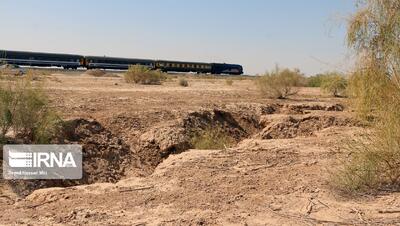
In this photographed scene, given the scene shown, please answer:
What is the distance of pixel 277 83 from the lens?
29.0 m

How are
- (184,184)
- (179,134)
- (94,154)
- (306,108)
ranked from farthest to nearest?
(306,108) < (179,134) < (94,154) < (184,184)

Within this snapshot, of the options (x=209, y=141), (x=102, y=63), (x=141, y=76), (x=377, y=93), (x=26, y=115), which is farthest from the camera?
(x=102, y=63)

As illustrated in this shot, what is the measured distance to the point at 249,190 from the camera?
8312 millimetres

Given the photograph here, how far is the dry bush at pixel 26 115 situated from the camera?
12.2m

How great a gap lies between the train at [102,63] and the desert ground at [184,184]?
3626cm

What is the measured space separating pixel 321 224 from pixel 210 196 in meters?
1.96

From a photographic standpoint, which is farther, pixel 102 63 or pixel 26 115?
pixel 102 63

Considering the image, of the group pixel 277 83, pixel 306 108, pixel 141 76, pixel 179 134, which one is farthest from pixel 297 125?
pixel 141 76

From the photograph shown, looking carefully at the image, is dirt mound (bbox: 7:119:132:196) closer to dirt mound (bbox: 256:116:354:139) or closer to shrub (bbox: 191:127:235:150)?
shrub (bbox: 191:127:235:150)

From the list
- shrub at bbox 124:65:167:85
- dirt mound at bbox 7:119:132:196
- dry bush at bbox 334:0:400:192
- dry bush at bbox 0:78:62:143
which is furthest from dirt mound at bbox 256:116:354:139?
shrub at bbox 124:65:167:85

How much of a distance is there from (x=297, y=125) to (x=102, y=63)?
48666 mm

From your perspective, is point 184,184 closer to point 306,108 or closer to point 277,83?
point 306,108

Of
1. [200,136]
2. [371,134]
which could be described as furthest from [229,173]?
[200,136]

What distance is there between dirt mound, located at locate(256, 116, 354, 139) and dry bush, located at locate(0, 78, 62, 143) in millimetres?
6611
